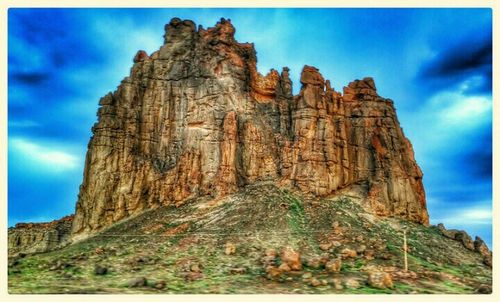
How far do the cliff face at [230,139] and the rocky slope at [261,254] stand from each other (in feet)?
10.8

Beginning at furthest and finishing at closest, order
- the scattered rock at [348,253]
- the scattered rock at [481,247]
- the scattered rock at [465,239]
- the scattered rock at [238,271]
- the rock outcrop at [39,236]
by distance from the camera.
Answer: the rock outcrop at [39,236]
the scattered rock at [465,239]
the scattered rock at [481,247]
the scattered rock at [348,253]
the scattered rock at [238,271]

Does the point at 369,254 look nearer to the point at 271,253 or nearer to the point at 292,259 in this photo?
the point at 292,259

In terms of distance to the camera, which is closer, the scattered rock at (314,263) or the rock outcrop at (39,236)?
the scattered rock at (314,263)

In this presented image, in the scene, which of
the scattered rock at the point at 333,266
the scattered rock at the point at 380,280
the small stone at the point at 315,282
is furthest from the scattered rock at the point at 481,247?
the small stone at the point at 315,282

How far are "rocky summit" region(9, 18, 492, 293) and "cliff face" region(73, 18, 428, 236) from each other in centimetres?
18

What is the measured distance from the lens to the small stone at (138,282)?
4078 cm

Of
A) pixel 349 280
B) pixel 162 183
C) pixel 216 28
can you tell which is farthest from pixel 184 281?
pixel 216 28

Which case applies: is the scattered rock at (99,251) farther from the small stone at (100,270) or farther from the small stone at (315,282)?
the small stone at (315,282)

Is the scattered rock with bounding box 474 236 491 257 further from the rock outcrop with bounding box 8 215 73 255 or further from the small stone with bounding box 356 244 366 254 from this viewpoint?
the rock outcrop with bounding box 8 215 73 255

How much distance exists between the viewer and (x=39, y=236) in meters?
74.1

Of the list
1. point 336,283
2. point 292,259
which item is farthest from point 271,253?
point 336,283

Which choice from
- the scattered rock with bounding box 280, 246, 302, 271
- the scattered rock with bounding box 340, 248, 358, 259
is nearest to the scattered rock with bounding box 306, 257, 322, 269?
the scattered rock with bounding box 280, 246, 302, 271

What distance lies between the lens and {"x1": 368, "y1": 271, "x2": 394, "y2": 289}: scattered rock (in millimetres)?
40688

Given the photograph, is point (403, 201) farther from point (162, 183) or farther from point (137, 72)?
point (137, 72)
